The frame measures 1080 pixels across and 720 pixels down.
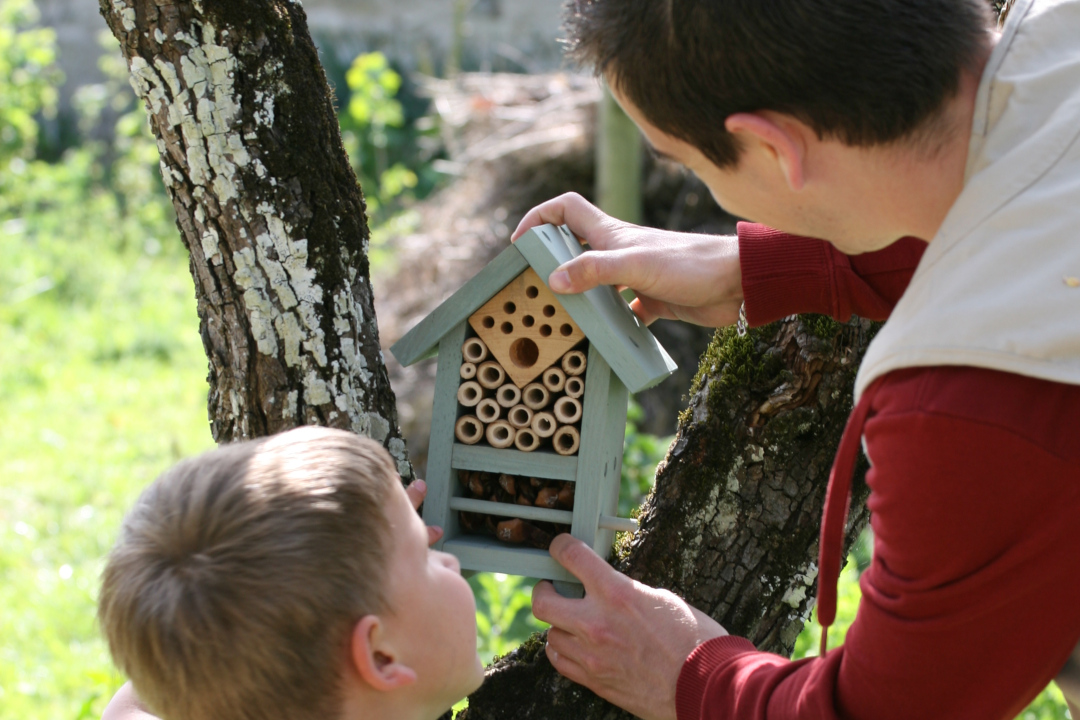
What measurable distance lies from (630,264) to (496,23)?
335 inches

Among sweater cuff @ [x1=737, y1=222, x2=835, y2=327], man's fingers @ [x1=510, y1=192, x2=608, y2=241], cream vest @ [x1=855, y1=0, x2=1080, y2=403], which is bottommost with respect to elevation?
sweater cuff @ [x1=737, y1=222, x2=835, y2=327]

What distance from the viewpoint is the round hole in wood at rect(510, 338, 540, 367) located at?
5.30ft

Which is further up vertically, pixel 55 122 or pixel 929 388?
pixel 929 388

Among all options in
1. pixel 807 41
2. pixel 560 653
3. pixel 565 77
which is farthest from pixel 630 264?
pixel 565 77

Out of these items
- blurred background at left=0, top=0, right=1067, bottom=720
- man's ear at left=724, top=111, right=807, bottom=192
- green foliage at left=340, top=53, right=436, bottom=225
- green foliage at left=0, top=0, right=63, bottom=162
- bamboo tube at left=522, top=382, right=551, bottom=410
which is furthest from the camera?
green foliage at left=0, top=0, right=63, bottom=162

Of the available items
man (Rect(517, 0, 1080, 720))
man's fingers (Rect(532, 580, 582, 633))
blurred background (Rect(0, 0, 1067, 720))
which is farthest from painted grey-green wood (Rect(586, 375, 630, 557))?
blurred background (Rect(0, 0, 1067, 720))

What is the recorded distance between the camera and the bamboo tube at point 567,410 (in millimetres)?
1579

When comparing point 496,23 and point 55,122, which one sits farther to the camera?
point 55,122

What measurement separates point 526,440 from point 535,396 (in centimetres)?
8

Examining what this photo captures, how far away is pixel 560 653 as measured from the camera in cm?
158

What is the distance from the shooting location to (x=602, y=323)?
1.51m

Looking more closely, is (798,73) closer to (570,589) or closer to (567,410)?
(567,410)

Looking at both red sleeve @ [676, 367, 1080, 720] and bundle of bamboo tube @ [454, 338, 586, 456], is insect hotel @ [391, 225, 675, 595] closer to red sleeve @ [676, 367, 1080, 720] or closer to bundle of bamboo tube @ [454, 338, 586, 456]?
bundle of bamboo tube @ [454, 338, 586, 456]

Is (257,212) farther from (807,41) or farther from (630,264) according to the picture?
(807,41)
